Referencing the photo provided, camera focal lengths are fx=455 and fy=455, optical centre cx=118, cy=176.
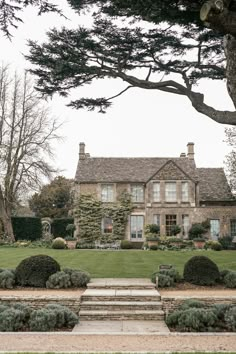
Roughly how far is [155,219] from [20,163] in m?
11.9

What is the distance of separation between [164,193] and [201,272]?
948 inches

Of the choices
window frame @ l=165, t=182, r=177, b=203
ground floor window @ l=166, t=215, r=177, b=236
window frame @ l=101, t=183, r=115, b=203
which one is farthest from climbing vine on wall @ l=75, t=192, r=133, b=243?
ground floor window @ l=166, t=215, r=177, b=236

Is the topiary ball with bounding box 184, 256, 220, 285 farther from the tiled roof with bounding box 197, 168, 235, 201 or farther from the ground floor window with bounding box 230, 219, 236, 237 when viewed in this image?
the tiled roof with bounding box 197, 168, 235, 201

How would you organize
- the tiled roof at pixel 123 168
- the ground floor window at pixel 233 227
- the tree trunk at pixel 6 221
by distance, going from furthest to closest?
the tiled roof at pixel 123 168 → the ground floor window at pixel 233 227 → the tree trunk at pixel 6 221

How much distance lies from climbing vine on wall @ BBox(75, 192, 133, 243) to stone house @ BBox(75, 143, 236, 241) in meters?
0.46

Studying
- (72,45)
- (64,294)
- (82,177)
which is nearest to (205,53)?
(72,45)

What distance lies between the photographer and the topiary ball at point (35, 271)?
13.7 metres

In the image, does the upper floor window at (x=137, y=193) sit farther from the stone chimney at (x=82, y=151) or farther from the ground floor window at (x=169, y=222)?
the stone chimney at (x=82, y=151)

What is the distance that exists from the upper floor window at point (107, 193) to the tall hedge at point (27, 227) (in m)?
5.80

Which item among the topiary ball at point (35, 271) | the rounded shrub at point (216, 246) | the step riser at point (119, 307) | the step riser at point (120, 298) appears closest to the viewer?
the step riser at point (119, 307)

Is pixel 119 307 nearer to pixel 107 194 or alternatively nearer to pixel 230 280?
pixel 230 280

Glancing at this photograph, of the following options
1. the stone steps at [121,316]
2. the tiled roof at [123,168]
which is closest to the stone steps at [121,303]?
the stone steps at [121,316]

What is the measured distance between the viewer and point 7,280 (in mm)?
13586

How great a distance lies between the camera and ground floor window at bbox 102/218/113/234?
38.4 meters
